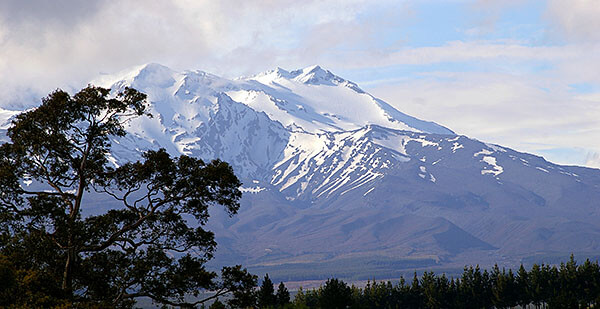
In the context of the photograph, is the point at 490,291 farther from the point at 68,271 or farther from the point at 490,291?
the point at 68,271

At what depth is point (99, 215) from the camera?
164 ft

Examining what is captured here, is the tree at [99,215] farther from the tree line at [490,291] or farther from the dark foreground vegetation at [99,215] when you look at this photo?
the tree line at [490,291]

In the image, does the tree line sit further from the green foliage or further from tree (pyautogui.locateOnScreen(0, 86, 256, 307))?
tree (pyautogui.locateOnScreen(0, 86, 256, 307))

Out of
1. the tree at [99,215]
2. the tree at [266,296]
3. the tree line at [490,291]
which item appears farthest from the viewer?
the tree line at [490,291]

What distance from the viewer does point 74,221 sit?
5050 centimetres

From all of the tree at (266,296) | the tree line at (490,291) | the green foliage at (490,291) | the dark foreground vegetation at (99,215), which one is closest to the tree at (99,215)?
the dark foreground vegetation at (99,215)

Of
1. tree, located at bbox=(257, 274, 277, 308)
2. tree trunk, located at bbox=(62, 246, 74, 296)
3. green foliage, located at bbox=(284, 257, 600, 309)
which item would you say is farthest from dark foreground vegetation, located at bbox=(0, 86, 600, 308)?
green foliage, located at bbox=(284, 257, 600, 309)

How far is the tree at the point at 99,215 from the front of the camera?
50.5m

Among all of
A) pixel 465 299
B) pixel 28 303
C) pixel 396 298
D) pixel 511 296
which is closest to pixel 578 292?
pixel 511 296

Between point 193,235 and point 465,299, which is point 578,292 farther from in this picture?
point 193,235

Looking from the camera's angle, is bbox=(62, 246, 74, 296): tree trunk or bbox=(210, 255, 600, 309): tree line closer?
bbox=(62, 246, 74, 296): tree trunk

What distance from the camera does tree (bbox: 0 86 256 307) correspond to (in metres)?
50.5

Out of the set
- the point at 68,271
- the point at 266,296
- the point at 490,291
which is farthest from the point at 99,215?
the point at 490,291

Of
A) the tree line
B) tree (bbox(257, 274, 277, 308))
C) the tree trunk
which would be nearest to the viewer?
the tree trunk
